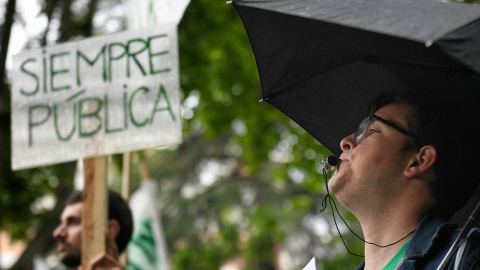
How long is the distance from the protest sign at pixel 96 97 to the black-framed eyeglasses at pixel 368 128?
1.30m

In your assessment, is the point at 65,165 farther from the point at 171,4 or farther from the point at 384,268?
the point at 384,268

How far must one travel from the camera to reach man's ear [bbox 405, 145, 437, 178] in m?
2.47

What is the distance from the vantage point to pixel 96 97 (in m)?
3.98

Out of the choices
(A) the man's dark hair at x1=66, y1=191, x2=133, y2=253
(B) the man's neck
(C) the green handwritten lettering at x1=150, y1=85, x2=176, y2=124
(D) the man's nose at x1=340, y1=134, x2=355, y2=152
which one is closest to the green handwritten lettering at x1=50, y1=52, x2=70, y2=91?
(C) the green handwritten lettering at x1=150, y1=85, x2=176, y2=124

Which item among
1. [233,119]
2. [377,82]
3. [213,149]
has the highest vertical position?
[377,82]

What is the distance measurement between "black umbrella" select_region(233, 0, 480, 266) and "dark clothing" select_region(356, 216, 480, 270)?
1.03ft

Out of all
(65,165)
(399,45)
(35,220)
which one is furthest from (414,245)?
(35,220)

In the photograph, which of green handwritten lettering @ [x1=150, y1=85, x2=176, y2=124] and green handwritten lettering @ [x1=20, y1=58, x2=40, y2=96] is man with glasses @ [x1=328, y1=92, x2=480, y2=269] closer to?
green handwritten lettering @ [x1=150, y1=85, x2=176, y2=124]

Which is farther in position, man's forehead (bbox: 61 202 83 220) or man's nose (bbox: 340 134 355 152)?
man's forehead (bbox: 61 202 83 220)

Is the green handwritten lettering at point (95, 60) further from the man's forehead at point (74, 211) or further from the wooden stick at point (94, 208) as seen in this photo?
the man's forehead at point (74, 211)

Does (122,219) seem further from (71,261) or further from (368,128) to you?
(368,128)

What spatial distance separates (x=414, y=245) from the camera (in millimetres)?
2236

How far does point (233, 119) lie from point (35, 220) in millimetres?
3138

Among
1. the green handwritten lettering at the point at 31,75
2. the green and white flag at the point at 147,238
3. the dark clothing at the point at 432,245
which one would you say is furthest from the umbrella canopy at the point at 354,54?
the green and white flag at the point at 147,238
